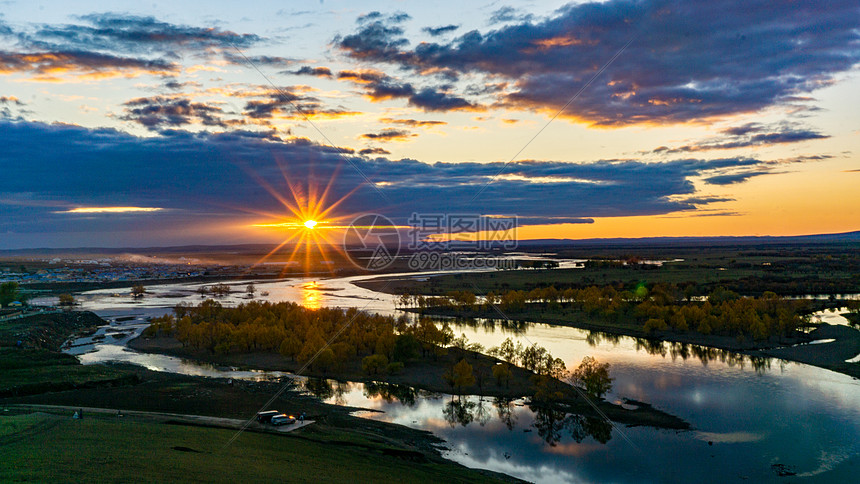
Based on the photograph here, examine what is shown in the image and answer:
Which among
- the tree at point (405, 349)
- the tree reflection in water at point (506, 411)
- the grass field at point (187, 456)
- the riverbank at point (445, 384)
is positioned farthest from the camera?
the tree at point (405, 349)

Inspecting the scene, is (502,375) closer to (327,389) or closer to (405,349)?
(405,349)

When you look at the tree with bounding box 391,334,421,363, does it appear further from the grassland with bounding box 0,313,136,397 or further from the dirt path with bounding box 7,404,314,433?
the grassland with bounding box 0,313,136,397

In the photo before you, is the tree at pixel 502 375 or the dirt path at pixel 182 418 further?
the tree at pixel 502 375

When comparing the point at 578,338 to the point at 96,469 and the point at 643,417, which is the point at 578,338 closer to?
the point at 643,417

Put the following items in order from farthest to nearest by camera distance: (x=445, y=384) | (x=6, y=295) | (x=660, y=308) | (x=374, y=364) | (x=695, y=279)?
(x=695, y=279), (x=6, y=295), (x=660, y=308), (x=374, y=364), (x=445, y=384)

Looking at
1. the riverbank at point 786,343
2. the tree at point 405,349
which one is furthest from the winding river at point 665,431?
the tree at point 405,349

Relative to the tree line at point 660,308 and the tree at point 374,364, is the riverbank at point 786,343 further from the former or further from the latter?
the tree at point 374,364

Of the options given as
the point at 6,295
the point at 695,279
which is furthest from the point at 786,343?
the point at 6,295
